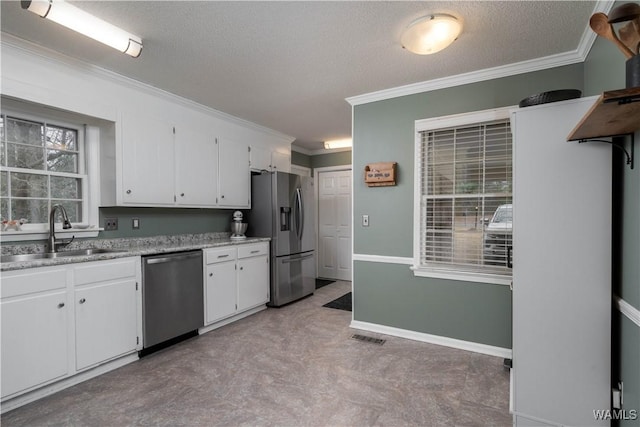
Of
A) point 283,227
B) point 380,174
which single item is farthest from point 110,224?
point 380,174

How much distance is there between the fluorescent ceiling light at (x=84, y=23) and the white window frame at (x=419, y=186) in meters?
2.43

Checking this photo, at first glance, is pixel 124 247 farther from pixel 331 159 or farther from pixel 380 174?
pixel 331 159

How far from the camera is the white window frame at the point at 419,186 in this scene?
2654 millimetres

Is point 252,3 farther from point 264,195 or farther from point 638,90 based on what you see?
point 264,195

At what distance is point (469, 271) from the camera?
9.18 feet

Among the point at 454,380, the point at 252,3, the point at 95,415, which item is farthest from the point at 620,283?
the point at 95,415

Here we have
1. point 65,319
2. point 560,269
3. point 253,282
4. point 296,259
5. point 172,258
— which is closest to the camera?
point 560,269

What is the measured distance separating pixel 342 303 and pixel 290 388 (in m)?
2.12

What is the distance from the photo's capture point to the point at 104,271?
2.39 metres

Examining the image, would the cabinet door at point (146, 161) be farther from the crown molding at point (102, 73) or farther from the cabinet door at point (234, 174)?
the cabinet door at point (234, 174)

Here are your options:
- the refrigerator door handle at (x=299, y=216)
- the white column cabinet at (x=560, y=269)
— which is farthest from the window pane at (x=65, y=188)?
the white column cabinet at (x=560, y=269)

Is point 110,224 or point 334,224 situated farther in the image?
point 334,224

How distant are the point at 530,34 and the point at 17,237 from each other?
4017 millimetres

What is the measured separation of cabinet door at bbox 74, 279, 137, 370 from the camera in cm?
226
